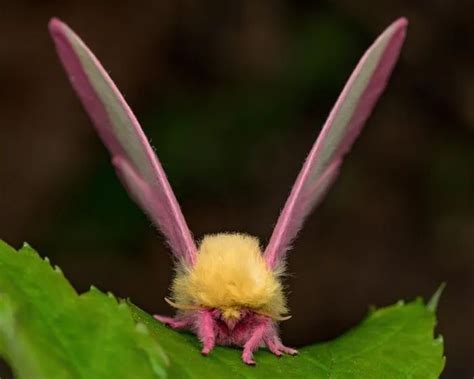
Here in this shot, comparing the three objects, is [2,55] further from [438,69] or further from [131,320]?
[131,320]

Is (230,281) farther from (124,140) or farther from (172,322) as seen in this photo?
(124,140)

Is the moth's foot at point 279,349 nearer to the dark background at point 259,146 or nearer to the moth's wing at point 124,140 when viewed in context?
the moth's wing at point 124,140

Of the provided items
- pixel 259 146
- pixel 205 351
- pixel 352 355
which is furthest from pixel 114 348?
pixel 259 146

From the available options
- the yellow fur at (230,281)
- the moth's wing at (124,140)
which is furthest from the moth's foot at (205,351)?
the moth's wing at (124,140)

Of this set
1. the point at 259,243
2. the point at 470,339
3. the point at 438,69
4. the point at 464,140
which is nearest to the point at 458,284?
the point at 470,339

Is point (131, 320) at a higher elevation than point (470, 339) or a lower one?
higher
